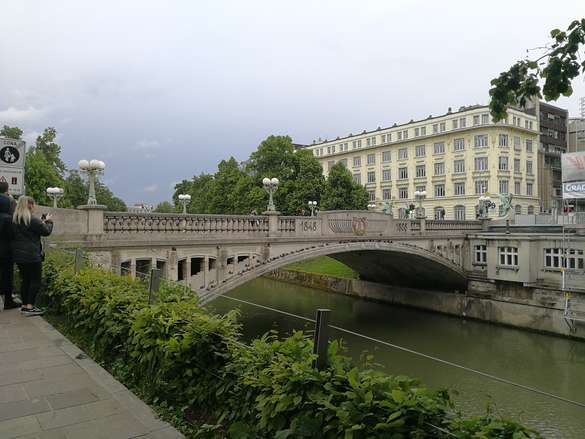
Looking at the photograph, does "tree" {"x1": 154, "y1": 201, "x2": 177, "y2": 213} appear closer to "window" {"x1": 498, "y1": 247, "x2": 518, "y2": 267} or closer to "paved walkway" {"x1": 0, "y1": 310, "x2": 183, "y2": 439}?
"window" {"x1": 498, "y1": 247, "x2": 518, "y2": 267}

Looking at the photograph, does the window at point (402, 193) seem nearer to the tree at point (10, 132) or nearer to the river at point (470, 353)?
the river at point (470, 353)

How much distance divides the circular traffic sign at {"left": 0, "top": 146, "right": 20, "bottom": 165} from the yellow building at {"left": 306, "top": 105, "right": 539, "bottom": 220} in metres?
41.7

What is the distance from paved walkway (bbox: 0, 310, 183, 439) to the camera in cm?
374

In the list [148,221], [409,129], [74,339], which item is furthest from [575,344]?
[409,129]

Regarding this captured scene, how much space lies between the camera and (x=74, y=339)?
6.27 metres

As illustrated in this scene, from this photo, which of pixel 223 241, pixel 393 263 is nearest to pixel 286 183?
pixel 393 263

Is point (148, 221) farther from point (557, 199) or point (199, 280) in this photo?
point (557, 199)

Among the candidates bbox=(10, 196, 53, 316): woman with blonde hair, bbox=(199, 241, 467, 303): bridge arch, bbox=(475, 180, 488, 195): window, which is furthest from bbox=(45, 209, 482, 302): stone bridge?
bbox=(475, 180, 488, 195): window

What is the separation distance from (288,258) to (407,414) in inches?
557

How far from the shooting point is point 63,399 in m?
4.30

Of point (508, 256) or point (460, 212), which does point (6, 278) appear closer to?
point (508, 256)

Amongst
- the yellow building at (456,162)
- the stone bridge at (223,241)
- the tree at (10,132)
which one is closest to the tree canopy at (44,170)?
the tree at (10,132)

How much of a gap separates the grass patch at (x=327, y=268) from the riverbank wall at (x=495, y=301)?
96 cm

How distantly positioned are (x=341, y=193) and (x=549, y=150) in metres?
31.8
